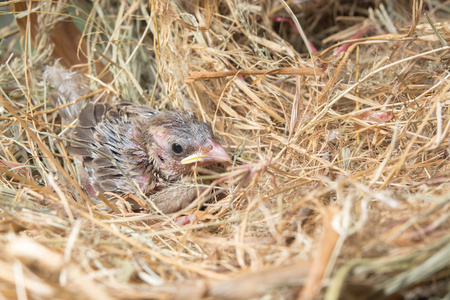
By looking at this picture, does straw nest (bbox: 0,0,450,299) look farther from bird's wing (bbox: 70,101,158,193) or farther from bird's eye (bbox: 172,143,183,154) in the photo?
bird's eye (bbox: 172,143,183,154)

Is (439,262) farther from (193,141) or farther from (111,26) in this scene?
(111,26)

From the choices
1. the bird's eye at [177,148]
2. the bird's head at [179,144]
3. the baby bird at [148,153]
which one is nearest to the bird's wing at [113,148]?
the baby bird at [148,153]

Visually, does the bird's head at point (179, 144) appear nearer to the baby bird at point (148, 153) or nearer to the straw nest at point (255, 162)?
the baby bird at point (148, 153)

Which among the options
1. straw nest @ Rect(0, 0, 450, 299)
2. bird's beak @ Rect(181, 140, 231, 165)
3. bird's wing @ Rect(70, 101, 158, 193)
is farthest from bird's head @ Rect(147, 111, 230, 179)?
straw nest @ Rect(0, 0, 450, 299)

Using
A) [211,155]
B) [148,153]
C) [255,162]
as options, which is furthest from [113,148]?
[255,162]

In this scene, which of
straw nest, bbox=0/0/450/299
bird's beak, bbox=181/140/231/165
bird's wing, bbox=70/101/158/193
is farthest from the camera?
bird's wing, bbox=70/101/158/193

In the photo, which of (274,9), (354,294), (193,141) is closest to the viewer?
(354,294)

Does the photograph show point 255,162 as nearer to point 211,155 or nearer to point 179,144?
point 211,155

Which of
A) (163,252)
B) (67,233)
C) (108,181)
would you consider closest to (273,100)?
(108,181)
